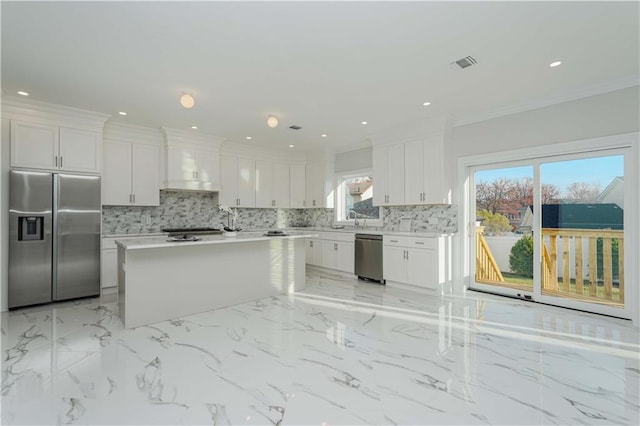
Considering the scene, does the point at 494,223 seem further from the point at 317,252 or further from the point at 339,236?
the point at 317,252

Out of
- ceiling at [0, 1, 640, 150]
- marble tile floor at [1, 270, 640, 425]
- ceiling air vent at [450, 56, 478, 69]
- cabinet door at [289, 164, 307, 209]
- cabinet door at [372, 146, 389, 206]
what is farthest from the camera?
cabinet door at [289, 164, 307, 209]

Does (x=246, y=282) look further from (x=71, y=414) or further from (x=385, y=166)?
(x=385, y=166)

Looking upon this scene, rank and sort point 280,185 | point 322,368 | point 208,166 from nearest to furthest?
1. point 322,368
2. point 208,166
3. point 280,185

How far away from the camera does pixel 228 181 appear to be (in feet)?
19.7

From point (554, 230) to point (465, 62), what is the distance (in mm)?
2650

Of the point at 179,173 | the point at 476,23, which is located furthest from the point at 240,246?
the point at 476,23

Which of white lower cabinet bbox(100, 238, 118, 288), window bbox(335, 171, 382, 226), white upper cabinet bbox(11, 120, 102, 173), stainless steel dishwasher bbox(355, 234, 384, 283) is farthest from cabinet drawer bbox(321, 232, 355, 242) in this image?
white upper cabinet bbox(11, 120, 102, 173)

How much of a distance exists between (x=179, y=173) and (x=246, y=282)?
2.50m

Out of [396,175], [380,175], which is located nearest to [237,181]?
[380,175]

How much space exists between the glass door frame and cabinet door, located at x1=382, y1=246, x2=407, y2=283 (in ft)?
2.97

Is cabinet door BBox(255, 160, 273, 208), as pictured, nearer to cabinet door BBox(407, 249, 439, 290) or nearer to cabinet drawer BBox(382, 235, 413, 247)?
cabinet drawer BBox(382, 235, 413, 247)

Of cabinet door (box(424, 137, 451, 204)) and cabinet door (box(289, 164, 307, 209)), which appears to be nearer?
cabinet door (box(424, 137, 451, 204))

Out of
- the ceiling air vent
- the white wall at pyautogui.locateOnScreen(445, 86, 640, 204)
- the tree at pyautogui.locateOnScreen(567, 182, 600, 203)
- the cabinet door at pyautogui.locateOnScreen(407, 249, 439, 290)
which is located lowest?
the cabinet door at pyautogui.locateOnScreen(407, 249, 439, 290)

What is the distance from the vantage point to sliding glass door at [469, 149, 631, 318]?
139 inches
